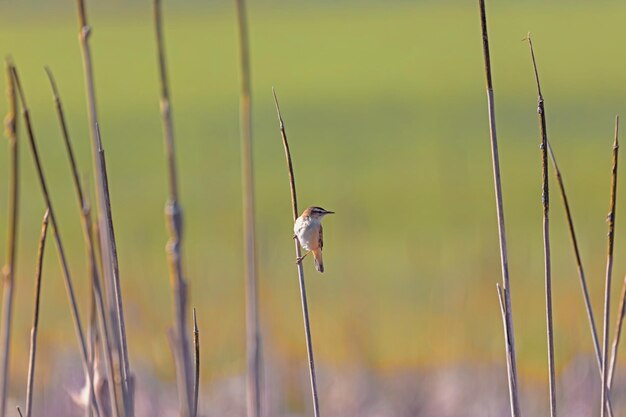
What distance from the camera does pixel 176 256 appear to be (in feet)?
4.11

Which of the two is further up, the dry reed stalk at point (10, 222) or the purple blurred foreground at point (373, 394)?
→ the dry reed stalk at point (10, 222)

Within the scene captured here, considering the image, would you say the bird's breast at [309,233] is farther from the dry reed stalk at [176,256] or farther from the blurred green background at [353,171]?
the dry reed stalk at [176,256]

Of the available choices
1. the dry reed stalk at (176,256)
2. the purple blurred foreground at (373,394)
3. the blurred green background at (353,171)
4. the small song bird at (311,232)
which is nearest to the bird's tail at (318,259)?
the small song bird at (311,232)

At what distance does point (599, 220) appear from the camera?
7816 millimetres

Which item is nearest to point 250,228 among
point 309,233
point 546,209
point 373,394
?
point 546,209

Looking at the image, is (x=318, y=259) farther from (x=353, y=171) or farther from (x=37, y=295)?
(x=353, y=171)

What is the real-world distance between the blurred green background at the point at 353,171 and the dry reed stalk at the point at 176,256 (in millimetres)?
765

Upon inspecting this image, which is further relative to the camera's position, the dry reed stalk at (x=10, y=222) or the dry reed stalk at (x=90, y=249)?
the dry reed stalk at (x=90, y=249)

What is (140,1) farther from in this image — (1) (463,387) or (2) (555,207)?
(1) (463,387)

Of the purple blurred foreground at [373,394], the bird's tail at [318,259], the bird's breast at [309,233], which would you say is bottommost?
the purple blurred foreground at [373,394]

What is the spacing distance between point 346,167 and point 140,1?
1274 cm

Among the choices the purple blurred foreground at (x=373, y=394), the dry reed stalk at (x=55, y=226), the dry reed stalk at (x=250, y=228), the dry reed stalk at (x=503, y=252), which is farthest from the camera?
the purple blurred foreground at (x=373, y=394)

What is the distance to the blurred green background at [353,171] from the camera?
5625 millimetres

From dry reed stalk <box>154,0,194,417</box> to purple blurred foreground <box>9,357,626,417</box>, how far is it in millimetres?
1911
